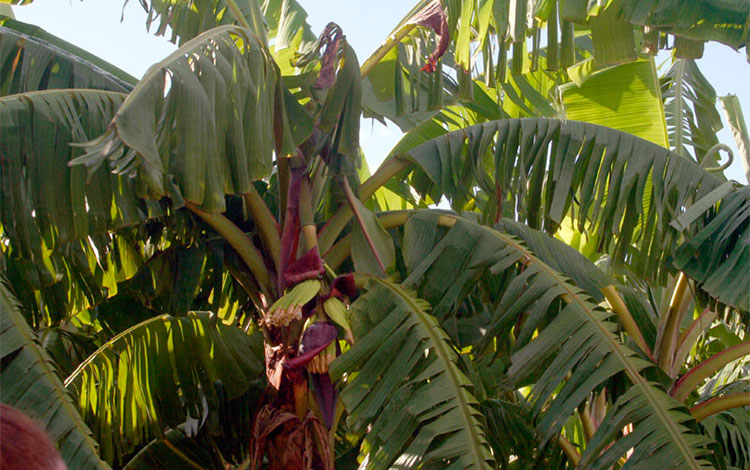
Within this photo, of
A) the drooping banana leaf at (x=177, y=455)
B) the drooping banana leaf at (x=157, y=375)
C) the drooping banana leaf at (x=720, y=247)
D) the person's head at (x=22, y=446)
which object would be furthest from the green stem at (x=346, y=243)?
the person's head at (x=22, y=446)

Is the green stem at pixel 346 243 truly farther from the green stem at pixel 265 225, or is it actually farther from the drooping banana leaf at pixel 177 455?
the drooping banana leaf at pixel 177 455

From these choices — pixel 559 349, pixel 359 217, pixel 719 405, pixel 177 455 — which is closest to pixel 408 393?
pixel 559 349

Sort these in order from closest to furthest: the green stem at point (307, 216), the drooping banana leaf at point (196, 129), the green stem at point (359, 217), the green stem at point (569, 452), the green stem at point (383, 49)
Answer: the drooping banana leaf at point (196, 129) → the green stem at point (359, 217) → the green stem at point (307, 216) → the green stem at point (383, 49) → the green stem at point (569, 452)

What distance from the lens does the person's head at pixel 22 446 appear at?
907mm

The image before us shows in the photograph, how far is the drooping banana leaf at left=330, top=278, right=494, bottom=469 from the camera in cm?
269

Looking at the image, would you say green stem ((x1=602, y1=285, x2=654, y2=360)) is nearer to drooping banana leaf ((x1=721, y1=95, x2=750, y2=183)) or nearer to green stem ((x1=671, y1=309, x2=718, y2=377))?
green stem ((x1=671, y1=309, x2=718, y2=377))

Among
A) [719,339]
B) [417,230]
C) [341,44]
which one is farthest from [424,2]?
[719,339]

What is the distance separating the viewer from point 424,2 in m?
4.77

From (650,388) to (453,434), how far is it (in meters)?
0.85

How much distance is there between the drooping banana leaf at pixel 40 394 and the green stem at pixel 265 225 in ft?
5.58

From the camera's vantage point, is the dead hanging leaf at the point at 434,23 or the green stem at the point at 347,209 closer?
the green stem at the point at 347,209

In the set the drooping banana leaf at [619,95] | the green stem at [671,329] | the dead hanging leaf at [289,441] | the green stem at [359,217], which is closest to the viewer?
the dead hanging leaf at [289,441]

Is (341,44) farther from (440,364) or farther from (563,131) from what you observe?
(440,364)

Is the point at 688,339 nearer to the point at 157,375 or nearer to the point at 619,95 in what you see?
the point at 619,95
